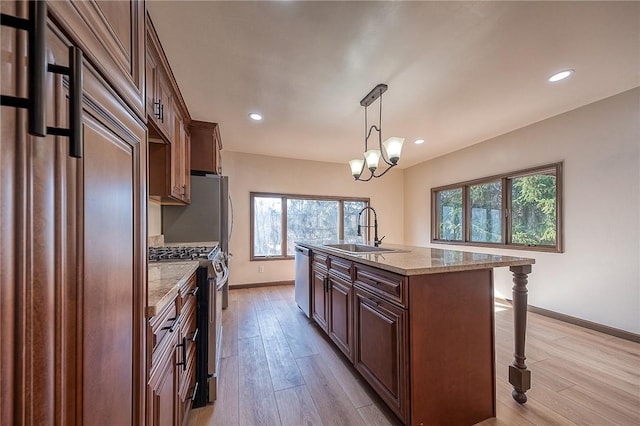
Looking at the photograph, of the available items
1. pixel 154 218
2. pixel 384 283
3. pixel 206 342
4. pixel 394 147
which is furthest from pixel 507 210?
pixel 154 218

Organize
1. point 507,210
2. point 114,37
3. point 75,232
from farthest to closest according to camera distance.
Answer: point 507,210, point 114,37, point 75,232

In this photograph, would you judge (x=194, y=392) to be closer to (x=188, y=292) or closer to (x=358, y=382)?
(x=188, y=292)

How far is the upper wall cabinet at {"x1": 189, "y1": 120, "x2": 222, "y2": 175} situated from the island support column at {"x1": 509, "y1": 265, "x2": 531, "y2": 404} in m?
3.16

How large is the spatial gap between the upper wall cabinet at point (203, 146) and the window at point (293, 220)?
147 centimetres

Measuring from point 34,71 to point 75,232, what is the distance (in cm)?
28

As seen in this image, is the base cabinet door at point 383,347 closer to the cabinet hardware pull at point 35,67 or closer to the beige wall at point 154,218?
the cabinet hardware pull at point 35,67

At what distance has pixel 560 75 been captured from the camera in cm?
225

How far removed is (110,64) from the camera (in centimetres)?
64

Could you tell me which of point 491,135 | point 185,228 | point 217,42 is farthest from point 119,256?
point 491,135

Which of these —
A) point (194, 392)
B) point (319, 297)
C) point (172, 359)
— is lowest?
point (194, 392)

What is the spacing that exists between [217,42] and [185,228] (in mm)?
2070

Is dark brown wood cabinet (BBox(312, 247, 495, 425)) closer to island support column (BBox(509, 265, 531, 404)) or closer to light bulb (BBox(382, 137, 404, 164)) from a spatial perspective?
island support column (BBox(509, 265, 531, 404))

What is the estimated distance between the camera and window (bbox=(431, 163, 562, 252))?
10.6 ft

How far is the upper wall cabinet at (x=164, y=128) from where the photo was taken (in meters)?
1.75
